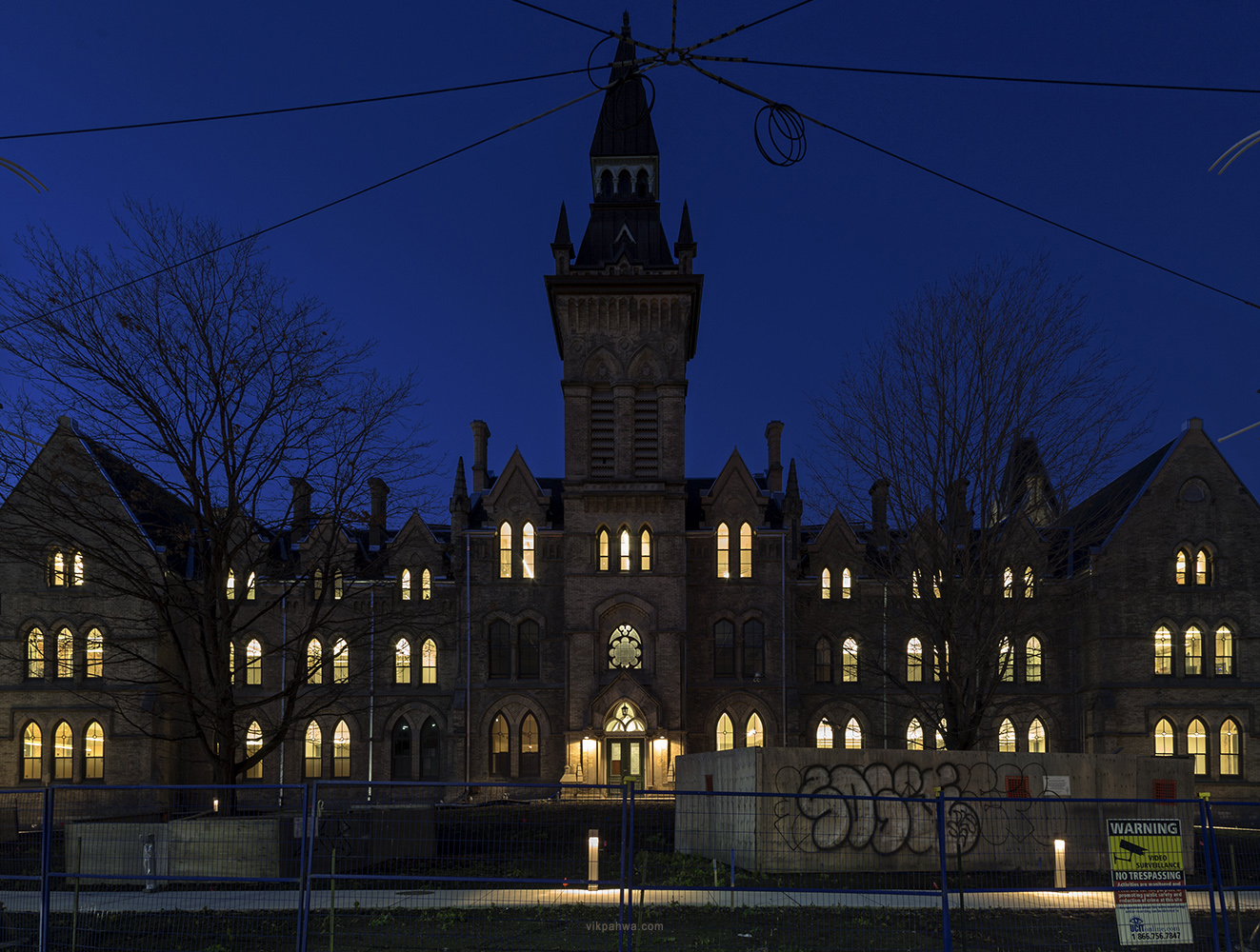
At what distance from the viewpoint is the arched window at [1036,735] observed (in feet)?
143

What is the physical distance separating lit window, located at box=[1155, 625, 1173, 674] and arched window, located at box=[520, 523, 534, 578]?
936 inches

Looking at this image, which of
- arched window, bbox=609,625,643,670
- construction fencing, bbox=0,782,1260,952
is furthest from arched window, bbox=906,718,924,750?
construction fencing, bbox=0,782,1260,952

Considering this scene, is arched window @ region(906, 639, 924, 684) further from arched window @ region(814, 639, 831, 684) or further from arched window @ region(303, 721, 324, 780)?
arched window @ region(303, 721, 324, 780)

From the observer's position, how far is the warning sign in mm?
10938

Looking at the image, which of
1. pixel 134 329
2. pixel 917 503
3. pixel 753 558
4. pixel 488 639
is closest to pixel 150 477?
pixel 134 329

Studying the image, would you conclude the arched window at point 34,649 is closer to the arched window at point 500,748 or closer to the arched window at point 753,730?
the arched window at point 500,748

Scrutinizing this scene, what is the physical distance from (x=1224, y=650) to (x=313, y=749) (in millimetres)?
35199

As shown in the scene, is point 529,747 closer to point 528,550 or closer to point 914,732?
point 528,550

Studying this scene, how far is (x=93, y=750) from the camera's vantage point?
134 feet

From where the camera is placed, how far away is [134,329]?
2005 centimetres

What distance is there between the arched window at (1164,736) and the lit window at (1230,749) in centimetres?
177

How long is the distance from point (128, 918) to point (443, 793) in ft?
88.4

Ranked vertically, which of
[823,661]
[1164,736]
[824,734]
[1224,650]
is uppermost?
[1224,650]

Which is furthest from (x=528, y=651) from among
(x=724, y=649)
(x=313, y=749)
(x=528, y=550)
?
(x=313, y=749)
